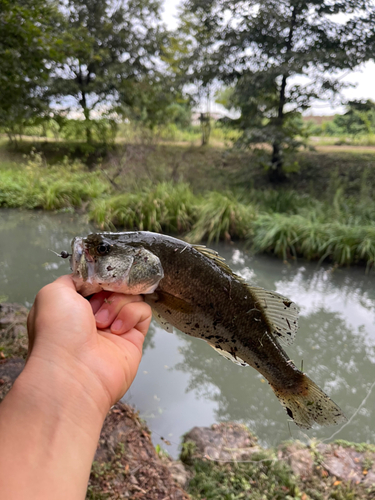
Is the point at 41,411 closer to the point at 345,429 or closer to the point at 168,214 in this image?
the point at 345,429

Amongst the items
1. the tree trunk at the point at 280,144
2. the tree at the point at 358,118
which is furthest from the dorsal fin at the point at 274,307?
the tree at the point at 358,118

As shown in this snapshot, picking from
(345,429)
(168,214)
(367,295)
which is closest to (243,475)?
(345,429)

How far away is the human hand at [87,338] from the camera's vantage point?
1.17 meters

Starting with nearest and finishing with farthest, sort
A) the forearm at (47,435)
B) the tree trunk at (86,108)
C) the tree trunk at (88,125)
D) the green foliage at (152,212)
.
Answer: the forearm at (47,435) → the green foliage at (152,212) → the tree trunk at (86,108) → the tree trunk at (88,125)

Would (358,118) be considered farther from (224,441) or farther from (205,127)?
(224,441)

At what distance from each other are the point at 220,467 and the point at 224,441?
0.87ft

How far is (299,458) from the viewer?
2742 millimetres

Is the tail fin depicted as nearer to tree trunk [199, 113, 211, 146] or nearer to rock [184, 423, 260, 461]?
rock [184, 423, 260, 461]

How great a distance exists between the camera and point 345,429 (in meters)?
3.14

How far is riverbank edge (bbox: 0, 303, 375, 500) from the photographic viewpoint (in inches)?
94.2

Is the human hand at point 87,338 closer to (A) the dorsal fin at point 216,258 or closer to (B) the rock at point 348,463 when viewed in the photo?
(A) the dorsal fin at point 216,258

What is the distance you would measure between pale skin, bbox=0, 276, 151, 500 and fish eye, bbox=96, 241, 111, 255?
0.22 meters

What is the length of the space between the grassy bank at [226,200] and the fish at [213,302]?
553cm

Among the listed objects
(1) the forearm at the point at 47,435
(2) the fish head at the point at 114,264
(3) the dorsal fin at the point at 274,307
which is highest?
(2) the fish head at the point at 114,264
